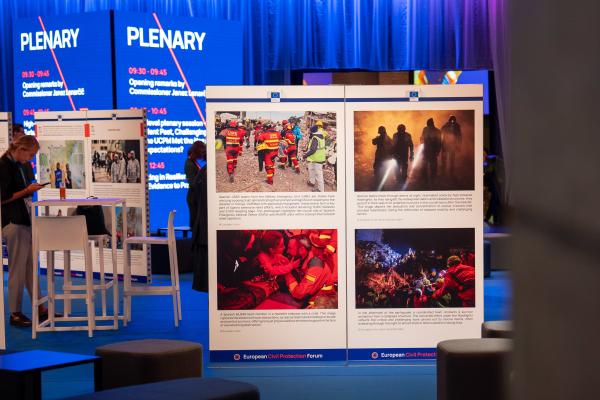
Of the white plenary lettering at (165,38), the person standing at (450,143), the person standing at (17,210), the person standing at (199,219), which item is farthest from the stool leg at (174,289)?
the white plenary lettering at (165,38)

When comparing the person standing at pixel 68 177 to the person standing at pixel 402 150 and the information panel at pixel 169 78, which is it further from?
the person standing at pixel 402 150

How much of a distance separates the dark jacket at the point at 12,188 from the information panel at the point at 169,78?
454cm

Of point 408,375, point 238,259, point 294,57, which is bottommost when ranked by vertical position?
point 408,375

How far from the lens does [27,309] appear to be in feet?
27.9

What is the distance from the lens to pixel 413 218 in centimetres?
572

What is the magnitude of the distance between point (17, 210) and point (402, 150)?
3105mm

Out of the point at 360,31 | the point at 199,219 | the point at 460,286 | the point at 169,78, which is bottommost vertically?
the point at 460,286

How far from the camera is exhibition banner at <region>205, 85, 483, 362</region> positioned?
18.6 feet

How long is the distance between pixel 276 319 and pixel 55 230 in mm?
2107

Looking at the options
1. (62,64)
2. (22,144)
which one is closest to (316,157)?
(22,144)

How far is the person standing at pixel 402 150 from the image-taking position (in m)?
5.67

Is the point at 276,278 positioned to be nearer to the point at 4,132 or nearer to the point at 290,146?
the point at 290,146

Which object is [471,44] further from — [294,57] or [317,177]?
[317,177]

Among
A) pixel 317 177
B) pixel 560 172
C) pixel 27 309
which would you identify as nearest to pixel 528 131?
pixel 560 172
